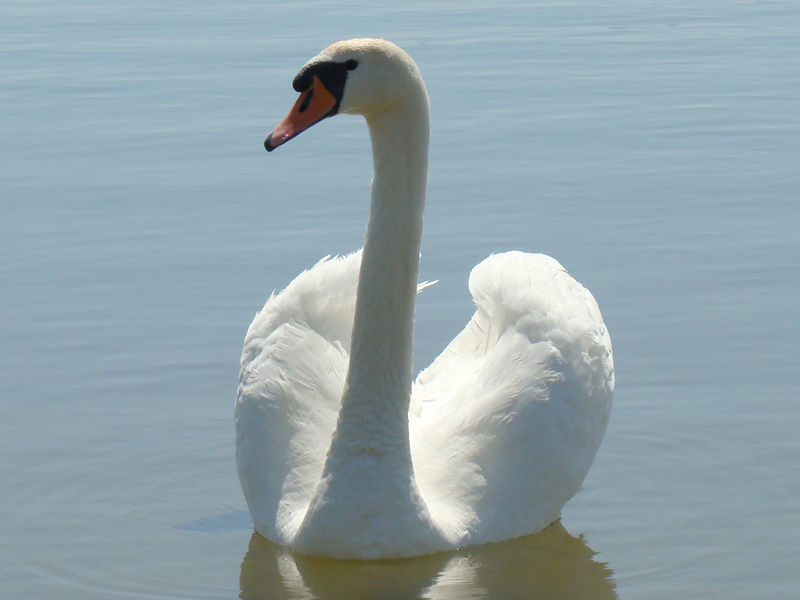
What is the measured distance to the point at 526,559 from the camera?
632 centimetres

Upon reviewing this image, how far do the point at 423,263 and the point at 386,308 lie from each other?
11.3 feet

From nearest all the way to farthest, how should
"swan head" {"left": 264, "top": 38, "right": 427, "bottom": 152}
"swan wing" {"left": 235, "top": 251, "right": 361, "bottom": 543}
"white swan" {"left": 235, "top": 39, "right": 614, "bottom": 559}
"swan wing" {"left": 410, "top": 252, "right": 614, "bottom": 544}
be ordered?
"swan head" {"left": 264, "top": 38, "right": 427, "bottom": 152}, "white swan" {"left": 235, "top": 39, "right": 614, "bottom": 559}, "swan wing" {"left": 410, "top": 252, "right": 614, "bottom": 544}, "swan wing" {"left": 235, "top": 251, "right": 361, "bottom": 543}

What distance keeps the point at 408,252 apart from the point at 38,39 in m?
12.4

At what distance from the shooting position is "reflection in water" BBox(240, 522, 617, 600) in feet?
19.7

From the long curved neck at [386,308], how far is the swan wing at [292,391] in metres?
0.28

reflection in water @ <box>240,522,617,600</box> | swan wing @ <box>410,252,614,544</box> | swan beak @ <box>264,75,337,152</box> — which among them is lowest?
reflection in water @ <box>240,522,617,600</box>

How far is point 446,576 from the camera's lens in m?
6.08

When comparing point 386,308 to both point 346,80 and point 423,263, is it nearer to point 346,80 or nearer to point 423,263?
point 346,80

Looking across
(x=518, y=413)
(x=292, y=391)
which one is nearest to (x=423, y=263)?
(x=292, y=391)

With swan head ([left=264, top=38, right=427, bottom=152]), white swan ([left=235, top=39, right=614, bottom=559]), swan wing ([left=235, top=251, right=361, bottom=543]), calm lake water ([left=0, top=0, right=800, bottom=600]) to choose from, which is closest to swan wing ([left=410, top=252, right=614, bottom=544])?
white swan ([left=235, top=39, right=614, bottom=559])

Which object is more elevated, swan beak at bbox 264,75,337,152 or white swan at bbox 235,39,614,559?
swan beak at bbox 264,75,337,152

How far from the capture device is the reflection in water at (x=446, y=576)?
19.7 feet

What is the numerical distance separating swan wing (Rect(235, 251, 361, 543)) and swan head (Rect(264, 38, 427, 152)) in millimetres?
1212

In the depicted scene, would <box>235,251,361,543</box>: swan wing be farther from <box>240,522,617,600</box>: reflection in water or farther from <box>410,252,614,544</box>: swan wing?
<box>410,252,614,544</box>: swan wing
